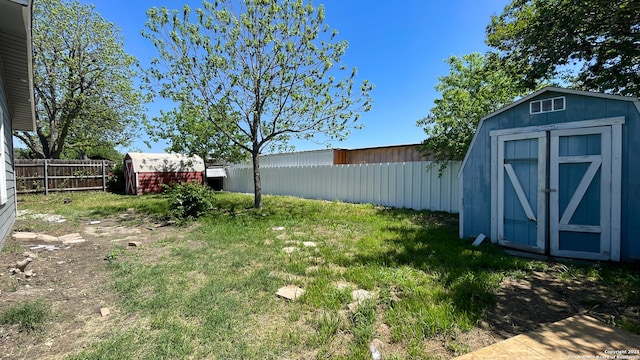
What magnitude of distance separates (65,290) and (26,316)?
29.8 inches

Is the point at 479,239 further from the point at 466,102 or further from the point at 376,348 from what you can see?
the point at 466,102

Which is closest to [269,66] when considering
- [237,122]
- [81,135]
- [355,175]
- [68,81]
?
[237,122]

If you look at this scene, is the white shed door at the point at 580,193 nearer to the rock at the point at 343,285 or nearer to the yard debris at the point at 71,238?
the rock at the point at 343,285

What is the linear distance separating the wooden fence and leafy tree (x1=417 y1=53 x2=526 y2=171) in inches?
634

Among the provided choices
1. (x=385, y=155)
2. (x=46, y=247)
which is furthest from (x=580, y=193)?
(x=385, y=155)

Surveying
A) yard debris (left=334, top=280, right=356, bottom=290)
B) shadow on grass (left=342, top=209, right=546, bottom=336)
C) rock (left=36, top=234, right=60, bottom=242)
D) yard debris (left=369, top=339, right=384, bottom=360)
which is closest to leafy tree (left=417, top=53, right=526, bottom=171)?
shadow on grass (left=342, top=209, right=546, bottom=336)

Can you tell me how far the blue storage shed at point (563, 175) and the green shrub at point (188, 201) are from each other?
6.44 metres

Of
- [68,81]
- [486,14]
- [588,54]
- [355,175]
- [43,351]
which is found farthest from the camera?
[68,81]

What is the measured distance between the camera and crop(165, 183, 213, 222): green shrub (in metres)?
6.96

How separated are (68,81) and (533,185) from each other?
19681 millimetres

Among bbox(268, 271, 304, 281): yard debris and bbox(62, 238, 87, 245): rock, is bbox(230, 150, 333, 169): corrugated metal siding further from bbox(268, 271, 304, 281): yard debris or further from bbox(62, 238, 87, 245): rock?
bbox(268, 271, 304, 281): yard debris

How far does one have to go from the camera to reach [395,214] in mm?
7375

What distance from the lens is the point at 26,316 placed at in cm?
234

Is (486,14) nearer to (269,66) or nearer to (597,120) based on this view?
(597,120)
